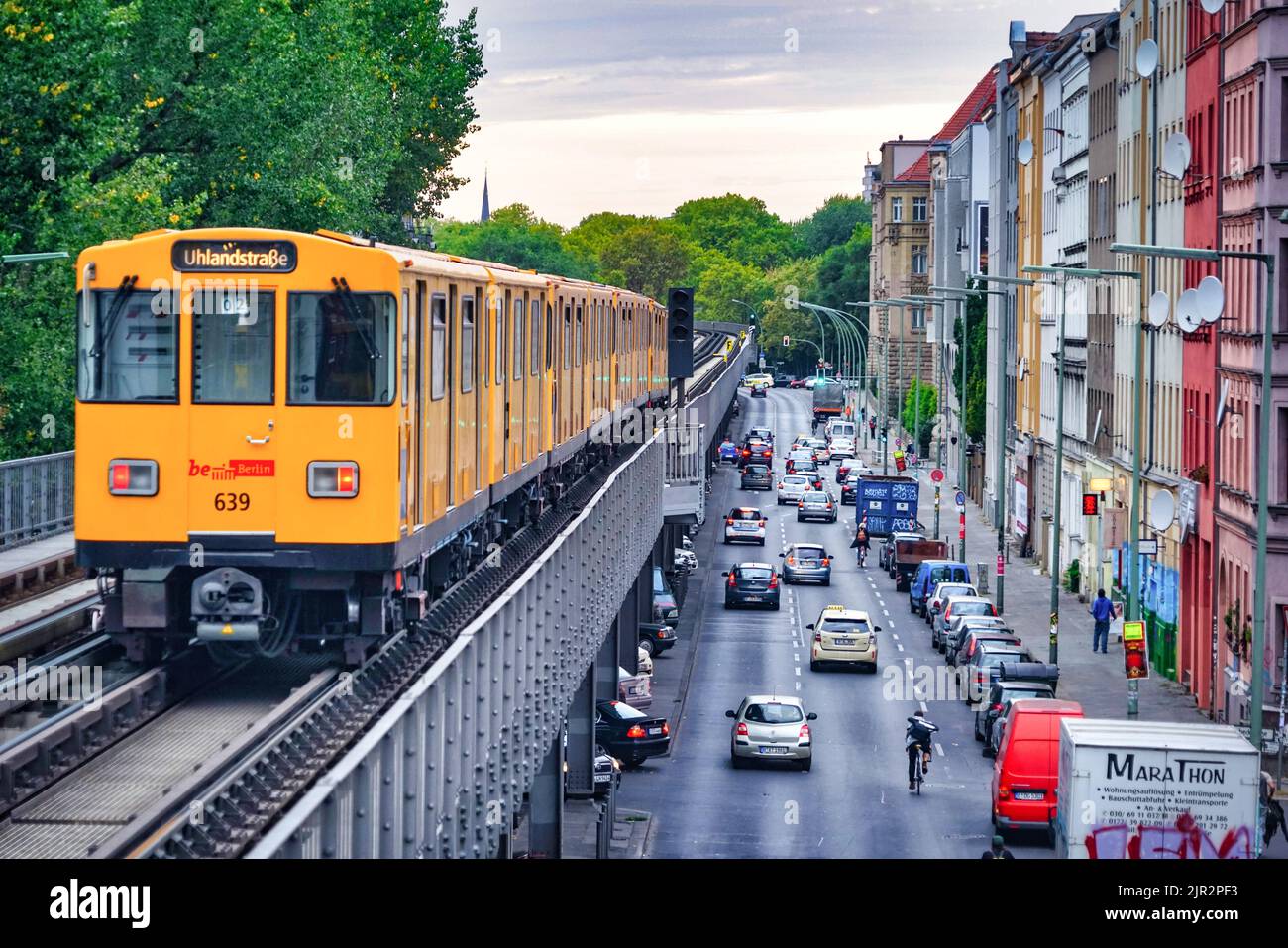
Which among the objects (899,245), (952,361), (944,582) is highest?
(899,245)

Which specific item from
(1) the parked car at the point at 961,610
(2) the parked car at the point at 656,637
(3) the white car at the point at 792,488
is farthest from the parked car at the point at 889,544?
(3) the white car at the point at 792,488

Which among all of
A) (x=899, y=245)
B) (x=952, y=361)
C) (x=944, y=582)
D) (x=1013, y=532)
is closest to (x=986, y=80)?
(x=899, y=245)

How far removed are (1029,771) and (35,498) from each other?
14.8 meters

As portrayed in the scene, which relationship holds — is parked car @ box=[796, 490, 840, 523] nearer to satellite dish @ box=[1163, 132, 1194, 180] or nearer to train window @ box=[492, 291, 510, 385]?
satellite dish @ box=[1163, 132, 1194, 180]

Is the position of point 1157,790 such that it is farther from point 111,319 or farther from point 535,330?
point 111,319

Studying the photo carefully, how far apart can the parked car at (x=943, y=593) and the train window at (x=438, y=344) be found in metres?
37.4

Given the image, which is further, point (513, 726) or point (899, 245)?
point (899, 245)

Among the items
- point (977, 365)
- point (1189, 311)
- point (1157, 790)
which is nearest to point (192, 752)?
point (1157, 790)

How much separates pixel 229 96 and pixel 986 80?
87.8 m

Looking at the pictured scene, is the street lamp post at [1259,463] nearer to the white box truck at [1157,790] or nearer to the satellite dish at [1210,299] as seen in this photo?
the white box truck at [1157,790]

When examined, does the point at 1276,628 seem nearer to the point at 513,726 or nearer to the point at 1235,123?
the point at 1235,123

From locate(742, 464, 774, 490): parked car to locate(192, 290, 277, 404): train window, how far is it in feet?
293

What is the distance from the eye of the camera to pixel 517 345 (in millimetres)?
26125
